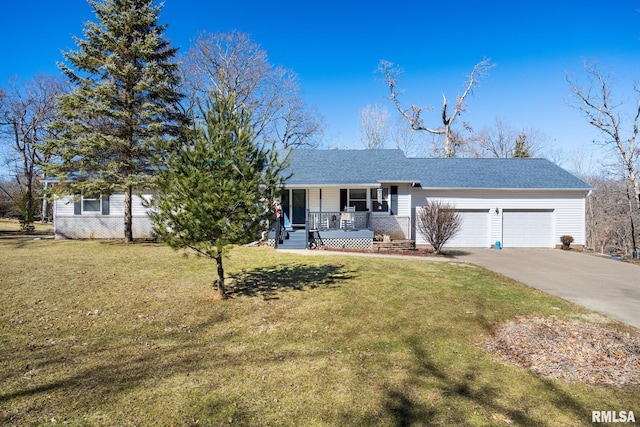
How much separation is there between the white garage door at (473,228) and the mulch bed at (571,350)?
12.4 metres

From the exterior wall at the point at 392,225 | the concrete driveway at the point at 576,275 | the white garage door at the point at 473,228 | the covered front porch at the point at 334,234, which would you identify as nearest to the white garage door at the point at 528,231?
the concrete driveway at the point at 576,275

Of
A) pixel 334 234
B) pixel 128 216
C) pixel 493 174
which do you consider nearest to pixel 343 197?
pixel 334 234

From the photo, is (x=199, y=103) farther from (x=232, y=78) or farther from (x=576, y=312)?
(x=232, y=78)

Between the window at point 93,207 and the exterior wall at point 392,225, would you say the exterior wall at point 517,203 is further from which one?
the window at point 93,207

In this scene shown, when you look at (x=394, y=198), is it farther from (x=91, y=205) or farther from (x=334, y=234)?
(x=91, y=205)

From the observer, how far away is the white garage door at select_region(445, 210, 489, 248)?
18.6 meters

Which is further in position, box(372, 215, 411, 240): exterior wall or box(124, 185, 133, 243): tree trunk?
box(372, 215, 411, 240): exterior wall

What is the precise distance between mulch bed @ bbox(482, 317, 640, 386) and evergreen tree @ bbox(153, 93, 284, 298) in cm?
534

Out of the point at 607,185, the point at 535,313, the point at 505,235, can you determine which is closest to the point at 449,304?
Answer: the point at 535,313

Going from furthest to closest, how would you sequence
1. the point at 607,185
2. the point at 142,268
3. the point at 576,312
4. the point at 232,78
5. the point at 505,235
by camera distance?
the point at 607,185 < the point at 232,78 < the point at 505,235 < the point at 142,268 < the point at 576,312

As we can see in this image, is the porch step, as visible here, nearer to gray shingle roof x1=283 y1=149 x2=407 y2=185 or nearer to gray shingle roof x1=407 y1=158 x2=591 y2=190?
Answer: gray shingle roof x1=283 y1=149 x2=407 y2=185

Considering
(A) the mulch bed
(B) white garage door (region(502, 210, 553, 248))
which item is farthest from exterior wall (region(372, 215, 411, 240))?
(A) the mulch bed

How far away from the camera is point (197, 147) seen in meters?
6.89

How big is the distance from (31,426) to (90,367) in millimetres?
1368
